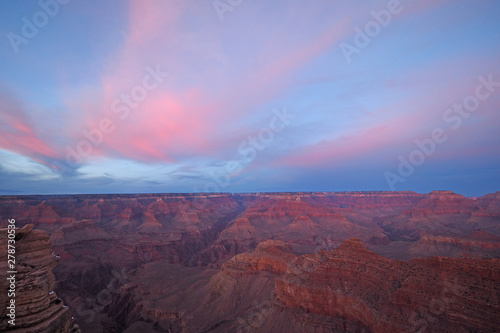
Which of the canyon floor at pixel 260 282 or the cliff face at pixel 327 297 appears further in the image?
the cliff face at pixel 327 297

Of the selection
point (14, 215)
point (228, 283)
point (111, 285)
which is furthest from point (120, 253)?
point (14, 215)

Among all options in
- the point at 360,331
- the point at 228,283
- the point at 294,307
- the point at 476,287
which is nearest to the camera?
the point at 476,287

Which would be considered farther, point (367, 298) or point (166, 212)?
point (166, 212)

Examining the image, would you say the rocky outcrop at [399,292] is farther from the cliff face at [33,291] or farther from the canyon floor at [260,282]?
the cliff face at [33,291]

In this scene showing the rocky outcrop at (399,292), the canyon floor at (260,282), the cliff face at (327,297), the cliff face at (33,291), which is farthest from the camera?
the cliff face at (327,297)

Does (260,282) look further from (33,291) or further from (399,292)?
(33,291)

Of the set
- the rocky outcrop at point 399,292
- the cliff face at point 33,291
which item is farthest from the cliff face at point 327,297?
the cliff face at point 33,291

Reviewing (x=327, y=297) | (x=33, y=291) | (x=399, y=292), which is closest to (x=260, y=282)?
(x=327, y=297)

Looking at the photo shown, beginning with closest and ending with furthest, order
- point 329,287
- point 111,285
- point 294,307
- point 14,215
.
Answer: point 329,287
point 294,307
point 111,285
point 14,215

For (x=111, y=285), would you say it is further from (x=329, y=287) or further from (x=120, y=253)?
(x=329, y=287)
